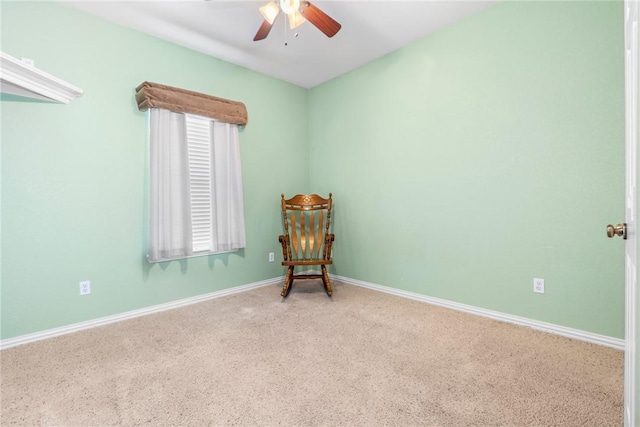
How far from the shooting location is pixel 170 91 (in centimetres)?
267

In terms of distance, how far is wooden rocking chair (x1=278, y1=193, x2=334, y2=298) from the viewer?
9.93 ft

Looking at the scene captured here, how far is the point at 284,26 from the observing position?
2559 millimetres

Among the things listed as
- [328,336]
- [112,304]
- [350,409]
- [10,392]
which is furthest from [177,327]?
[350,409]

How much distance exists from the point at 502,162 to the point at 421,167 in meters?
0.69

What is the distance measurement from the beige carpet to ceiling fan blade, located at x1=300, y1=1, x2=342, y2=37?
2.22 metres

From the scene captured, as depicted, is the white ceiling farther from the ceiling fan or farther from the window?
the window

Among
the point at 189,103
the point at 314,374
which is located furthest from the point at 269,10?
the point at 314,374

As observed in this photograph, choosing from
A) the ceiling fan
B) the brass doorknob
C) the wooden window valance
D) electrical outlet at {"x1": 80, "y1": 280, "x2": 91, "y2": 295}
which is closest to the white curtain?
the wooden window valance

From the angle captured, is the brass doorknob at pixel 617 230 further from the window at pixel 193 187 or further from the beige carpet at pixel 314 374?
the window at pixel 193 187

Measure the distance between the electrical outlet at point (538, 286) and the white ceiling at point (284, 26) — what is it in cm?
217

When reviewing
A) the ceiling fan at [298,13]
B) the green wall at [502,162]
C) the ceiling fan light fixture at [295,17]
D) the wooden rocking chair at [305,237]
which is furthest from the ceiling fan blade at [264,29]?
the wooden rocking chair at [305,237]

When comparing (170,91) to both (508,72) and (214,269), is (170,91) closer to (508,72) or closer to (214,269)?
(214,269)

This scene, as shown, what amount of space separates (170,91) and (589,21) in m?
3.21

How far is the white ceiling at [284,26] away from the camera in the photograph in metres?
2.29
